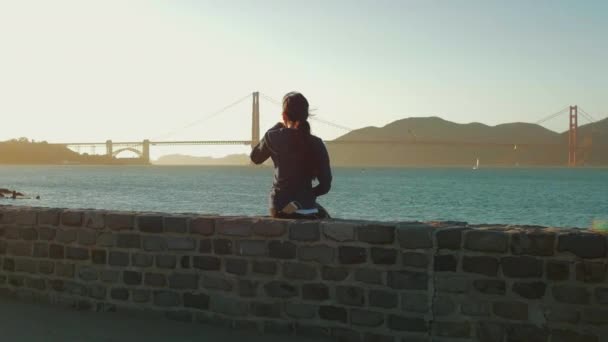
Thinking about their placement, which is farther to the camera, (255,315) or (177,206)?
(177,206)

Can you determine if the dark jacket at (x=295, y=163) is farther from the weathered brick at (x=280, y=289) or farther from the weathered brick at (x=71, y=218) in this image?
the weathered brick at (x=71, y=218)

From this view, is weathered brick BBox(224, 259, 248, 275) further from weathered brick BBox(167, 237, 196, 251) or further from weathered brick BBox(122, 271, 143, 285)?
weathered brick BBox(122, 271, 143, 285)

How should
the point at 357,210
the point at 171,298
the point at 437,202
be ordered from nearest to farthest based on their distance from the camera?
the point at 171,298, the point at 357,210, the point at 437,202

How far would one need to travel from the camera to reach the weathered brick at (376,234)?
4.20 metres

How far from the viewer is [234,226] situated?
4.63 m

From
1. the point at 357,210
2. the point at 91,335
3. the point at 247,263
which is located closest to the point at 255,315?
the point at 247,263

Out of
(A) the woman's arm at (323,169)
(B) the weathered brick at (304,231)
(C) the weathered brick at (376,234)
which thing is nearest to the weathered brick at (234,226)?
(B) the weathered brick at (304,231)

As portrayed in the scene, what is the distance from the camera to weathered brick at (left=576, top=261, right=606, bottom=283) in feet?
12.2

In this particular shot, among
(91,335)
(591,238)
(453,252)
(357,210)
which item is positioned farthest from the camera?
(357,210)

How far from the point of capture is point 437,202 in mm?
40469

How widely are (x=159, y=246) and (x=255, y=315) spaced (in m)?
0.88

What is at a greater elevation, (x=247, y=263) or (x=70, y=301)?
(x=247, y=263)

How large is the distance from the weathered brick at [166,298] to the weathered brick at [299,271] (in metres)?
0.85

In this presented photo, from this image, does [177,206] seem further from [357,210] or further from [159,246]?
[159,246]
